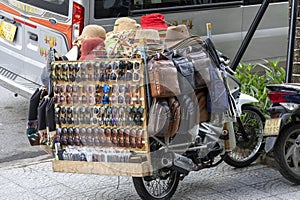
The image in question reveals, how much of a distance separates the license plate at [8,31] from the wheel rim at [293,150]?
4001 millimetres

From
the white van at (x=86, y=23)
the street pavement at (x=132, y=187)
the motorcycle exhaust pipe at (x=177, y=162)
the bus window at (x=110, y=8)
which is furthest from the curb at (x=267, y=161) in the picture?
the bus window at (x=110, y=8)

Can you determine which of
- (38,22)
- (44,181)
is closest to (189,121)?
(44,181)

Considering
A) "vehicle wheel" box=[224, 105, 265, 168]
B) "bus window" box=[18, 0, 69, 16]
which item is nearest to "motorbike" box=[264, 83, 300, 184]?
"vehicle wheel" box=[224, 105, 265, 168]

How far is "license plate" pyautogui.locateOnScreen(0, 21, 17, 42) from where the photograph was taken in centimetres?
873

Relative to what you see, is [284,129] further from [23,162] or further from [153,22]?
[23,162]

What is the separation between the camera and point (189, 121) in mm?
5535

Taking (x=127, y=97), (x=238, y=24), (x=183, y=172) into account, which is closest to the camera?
(x=127, y=97)

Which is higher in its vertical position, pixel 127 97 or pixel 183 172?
pixel 127 97

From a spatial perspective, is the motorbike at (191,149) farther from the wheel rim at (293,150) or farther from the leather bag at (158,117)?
the wheel rim at (293,150)

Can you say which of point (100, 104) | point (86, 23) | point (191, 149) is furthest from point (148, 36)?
point (86, 23)

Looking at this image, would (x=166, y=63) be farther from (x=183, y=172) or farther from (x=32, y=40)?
(x=32, y=40)

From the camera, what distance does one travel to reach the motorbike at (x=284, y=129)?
20.4 ft

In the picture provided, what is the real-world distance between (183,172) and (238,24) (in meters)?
4.14

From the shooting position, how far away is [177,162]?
562cm
